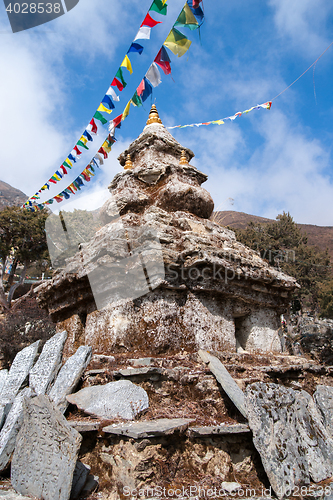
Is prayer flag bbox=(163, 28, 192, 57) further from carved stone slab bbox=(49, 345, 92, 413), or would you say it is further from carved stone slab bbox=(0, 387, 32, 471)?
carved stone slab bbox=(0, 387, 32, 471)

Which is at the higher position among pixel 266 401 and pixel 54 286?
pixel 54 286

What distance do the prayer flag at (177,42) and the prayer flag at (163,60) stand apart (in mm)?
149

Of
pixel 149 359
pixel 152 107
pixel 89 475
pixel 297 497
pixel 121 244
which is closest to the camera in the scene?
pixel 297 497

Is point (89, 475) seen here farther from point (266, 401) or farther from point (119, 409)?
point (266, 401)

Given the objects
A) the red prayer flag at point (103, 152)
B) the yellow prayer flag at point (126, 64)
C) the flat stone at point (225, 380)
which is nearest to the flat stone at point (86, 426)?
the flat stone at point (225, 380)

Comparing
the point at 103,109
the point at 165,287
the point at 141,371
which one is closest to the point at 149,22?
the point at 103,109

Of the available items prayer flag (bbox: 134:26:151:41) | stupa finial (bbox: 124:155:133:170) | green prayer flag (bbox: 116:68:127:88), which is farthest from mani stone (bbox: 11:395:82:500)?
green prayer flag (bbox: 116:68:127:88)

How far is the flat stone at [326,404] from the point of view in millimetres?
3100

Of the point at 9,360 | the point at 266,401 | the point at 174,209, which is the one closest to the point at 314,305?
the point at 9,360

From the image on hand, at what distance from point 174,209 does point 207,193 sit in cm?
75

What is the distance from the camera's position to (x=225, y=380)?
3285 millimetres

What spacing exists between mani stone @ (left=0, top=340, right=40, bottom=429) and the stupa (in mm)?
566

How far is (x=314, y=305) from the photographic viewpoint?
24.2 m

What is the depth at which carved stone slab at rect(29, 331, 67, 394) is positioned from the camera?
12.5ft
